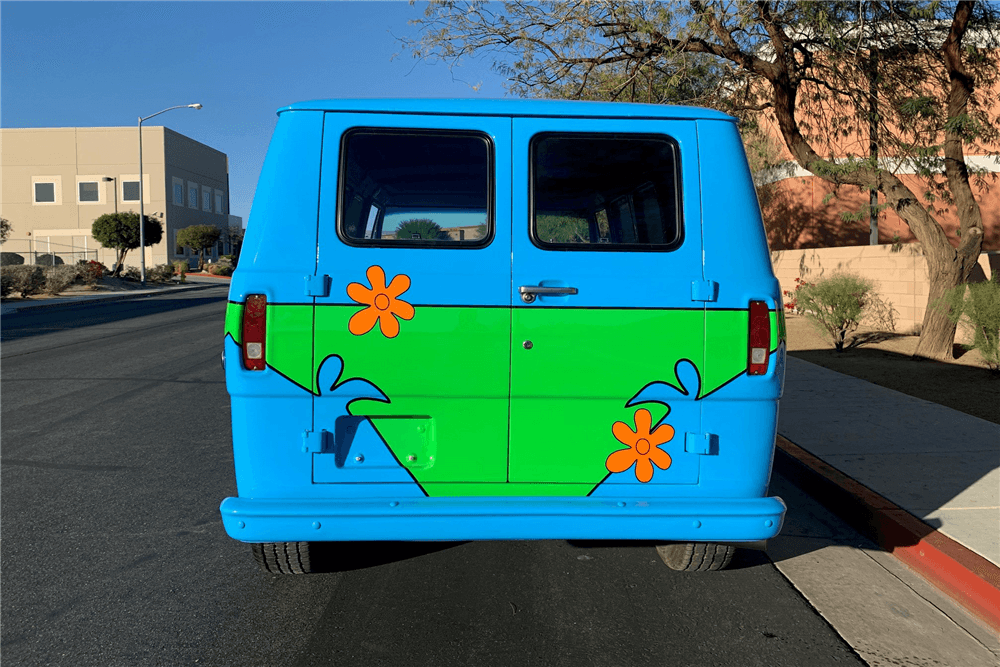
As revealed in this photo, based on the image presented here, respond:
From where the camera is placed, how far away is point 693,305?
359 cm

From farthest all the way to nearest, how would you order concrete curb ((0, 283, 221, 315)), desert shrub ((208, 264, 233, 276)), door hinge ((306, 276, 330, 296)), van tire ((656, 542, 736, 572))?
desert shrub ((208, 264, 233, 276)) < concrete curb ((0, 283, 221, 315)) < van tire ((656, 542, 736, 572)) < door hinge ((306, 276, 330, 296))

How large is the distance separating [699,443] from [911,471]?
3.04 m

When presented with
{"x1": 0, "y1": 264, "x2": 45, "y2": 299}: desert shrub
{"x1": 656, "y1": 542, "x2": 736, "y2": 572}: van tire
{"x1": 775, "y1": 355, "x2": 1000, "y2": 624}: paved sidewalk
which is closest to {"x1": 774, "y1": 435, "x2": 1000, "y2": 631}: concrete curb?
{"x1": 775, "y1": 355, "x2": 1000, "y2": 624}: paved sidewalk

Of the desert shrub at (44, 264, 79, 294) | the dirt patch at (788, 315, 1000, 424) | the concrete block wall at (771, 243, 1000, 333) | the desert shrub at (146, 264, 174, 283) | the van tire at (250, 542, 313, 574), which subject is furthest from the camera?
the desert shrub at (146, 264, 174, 283)

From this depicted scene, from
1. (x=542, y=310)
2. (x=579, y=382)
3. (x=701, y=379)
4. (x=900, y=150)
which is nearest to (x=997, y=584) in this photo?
(x=701, y=379)

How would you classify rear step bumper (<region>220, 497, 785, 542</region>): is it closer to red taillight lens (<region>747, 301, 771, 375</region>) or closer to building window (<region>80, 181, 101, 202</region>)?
red taillight lens (<region>747, 301, 771, 375</region>)

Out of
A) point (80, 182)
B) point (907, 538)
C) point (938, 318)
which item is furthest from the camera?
point (80, 182)

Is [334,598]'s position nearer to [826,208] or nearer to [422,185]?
[422,185]

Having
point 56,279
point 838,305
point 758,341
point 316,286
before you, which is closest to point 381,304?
point 316,286

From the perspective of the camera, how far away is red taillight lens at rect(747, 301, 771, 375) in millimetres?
3621

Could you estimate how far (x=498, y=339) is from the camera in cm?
353

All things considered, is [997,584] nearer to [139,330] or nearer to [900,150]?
[900,150]

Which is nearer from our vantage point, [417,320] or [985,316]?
[417,320]

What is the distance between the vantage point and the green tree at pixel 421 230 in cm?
366
